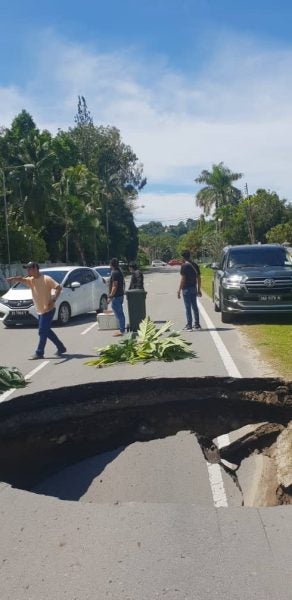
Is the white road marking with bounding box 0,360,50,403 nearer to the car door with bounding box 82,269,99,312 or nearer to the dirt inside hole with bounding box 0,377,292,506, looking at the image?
the dirt inside hole with bounding box 0,377,292,506

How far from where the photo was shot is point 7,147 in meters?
49.0

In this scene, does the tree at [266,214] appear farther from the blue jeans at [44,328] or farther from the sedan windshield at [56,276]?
the blue jeans at [44,328]

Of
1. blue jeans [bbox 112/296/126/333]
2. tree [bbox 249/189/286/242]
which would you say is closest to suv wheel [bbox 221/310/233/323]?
blue jeans [bbox 112/296/126/333]

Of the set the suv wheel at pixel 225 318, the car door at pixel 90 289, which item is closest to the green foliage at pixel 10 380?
the suv wheel at pixel 225 318

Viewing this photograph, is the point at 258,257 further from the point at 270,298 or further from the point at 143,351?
the point at 143,351

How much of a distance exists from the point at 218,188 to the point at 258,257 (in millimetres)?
55013

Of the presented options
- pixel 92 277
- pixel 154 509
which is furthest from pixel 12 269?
pixel 154 509

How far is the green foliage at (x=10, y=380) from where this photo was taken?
7738 mm

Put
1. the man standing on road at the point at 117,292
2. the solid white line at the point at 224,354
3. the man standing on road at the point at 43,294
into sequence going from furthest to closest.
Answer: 1. the man standing on road at the point at 117,292
2. the man standing on road at the point at 43,294
3. the solid white line at the point at 224,354

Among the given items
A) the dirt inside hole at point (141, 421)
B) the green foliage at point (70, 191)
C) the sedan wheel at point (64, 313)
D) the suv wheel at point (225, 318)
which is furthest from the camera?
the green foliage at point (70, 191)

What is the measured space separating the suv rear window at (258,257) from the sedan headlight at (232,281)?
3.23ft

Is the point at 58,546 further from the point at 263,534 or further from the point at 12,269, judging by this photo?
the point at 12,269

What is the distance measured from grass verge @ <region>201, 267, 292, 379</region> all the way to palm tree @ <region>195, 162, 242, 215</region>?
54.4 m

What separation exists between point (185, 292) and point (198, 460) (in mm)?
8508
